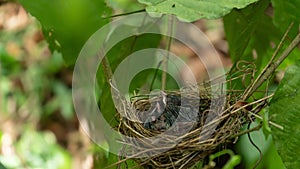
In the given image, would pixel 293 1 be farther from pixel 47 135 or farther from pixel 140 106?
pixel 47 135

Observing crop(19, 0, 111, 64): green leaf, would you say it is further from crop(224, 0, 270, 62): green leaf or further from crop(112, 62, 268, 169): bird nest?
crop(224, 0, 270, 62): green leaf

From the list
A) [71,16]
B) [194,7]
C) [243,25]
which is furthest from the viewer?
[243,25]

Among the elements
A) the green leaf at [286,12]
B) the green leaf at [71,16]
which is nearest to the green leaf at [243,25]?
the green leaf at [286,12]

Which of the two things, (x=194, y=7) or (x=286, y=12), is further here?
(x=286, y=12)

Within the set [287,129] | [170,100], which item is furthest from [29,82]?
[287,129]

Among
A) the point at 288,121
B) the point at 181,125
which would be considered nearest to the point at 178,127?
the point at 181,125

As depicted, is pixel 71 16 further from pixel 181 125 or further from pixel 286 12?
pixel 286 12

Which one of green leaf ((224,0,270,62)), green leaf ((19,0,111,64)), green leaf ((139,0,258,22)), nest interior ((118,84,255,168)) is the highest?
green leaf ((139,0,258,22))

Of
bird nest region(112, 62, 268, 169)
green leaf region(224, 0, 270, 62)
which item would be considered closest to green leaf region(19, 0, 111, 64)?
bird nest region(112, 62, 268, 169)
